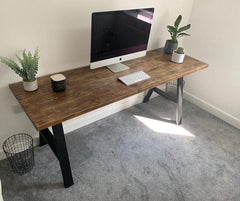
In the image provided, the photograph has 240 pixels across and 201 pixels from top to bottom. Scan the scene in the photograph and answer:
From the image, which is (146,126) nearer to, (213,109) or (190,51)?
(213,109)

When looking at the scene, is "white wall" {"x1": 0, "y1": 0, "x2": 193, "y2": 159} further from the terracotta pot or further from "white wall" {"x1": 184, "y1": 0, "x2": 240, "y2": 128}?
"white wall" {"x1": 184, "y1": 0, "x2": 240, "y2": 128}

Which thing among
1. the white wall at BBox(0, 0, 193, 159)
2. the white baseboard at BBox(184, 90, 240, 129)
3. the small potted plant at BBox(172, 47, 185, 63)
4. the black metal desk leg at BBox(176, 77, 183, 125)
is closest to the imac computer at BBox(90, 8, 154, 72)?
the white wall at BBox(0, 0, 193, 159)

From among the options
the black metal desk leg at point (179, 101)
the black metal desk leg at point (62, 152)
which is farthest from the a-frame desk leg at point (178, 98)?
the black metal desk leg at point (62, 152)

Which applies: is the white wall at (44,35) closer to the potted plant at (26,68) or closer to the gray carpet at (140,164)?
the potted plant at (26,68)

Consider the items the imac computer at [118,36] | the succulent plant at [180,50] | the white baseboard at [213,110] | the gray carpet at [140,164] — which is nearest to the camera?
the imac computer at [118,36]

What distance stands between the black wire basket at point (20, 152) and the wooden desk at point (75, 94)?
0.18 metres

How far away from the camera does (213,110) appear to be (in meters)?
2.67

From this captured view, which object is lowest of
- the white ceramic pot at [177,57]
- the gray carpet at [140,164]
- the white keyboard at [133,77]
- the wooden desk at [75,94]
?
the gray carpet at [140,164]

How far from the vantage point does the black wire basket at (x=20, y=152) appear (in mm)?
1690

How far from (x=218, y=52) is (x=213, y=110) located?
712 millimetres

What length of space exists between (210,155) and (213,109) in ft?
2.50

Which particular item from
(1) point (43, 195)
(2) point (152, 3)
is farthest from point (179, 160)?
(2) point (152, 3)

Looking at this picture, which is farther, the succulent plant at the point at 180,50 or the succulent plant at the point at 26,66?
the succulent plant at the point at 180,50

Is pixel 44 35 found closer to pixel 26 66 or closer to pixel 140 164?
pixel 26 66
